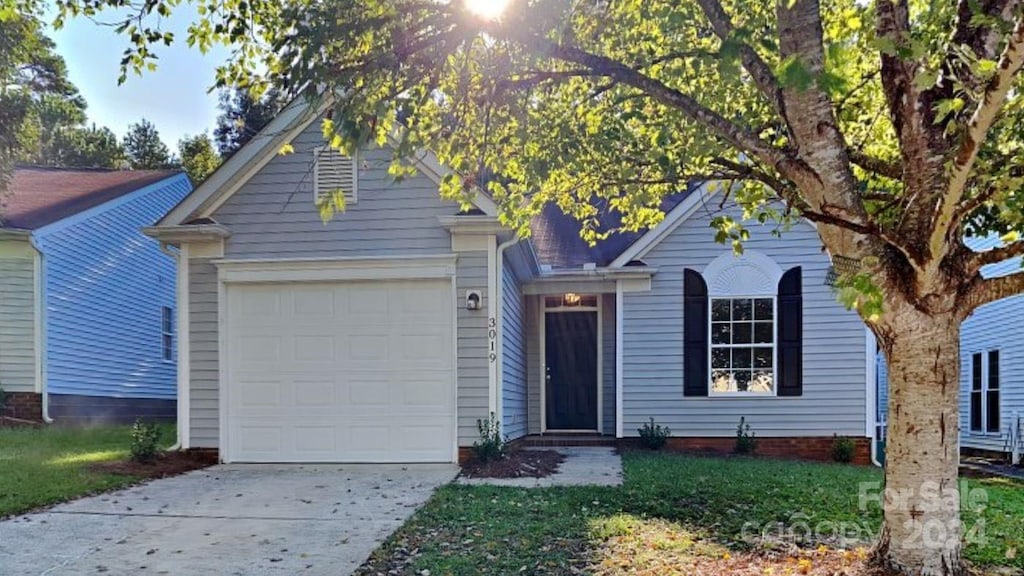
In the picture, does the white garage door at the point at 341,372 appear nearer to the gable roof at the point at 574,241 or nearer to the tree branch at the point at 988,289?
the gable roof at the point at 574,241

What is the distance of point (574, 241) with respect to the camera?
Result: 41.3ft

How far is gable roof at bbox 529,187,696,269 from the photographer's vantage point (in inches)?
459

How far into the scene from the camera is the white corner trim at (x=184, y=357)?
891 cm

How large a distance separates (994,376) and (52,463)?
50.1ft

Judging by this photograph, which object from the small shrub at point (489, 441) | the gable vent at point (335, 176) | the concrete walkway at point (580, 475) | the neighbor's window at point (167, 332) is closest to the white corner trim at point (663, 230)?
the concrete walkway at point (580, 475)

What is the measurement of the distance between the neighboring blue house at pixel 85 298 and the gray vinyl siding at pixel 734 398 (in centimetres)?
985

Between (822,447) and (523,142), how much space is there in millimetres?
7519

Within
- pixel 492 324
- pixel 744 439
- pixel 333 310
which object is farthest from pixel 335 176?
pixel 744 439

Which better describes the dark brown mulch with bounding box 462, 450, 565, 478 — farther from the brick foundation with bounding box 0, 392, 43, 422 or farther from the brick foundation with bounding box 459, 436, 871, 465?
the brick foundation with bounding box 0, 392, 43, 422

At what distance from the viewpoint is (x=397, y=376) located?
8766 mm

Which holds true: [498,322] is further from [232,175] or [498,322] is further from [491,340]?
[232,175]

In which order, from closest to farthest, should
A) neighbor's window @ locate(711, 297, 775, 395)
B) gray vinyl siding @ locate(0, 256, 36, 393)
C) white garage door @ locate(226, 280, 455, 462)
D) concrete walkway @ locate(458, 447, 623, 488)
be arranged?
concrete walkway @ locate(458, 447, 623, 488), white garage door @ locate(226, 280, 455, 462), neighbor's window @ locate(711, 297, 775, 395), gray vinyl siding @ locate(0, 256, 36, 393)

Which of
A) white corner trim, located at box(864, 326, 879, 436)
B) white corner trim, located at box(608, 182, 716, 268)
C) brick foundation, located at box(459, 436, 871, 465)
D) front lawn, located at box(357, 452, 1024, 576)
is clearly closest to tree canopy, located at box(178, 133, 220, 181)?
white corner trim, located at box(608, 182, 716, 268)

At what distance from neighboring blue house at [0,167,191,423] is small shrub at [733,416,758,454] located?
37.0 ft
